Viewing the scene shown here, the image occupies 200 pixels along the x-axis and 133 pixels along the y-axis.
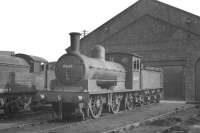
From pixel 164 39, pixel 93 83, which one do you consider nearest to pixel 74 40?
pixel 93 83

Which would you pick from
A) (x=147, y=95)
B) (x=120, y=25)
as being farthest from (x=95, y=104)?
(x=120, y=25)

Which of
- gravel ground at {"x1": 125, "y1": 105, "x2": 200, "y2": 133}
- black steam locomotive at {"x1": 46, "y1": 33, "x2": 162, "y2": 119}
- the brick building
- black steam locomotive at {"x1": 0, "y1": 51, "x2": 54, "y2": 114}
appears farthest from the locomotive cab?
the brick building

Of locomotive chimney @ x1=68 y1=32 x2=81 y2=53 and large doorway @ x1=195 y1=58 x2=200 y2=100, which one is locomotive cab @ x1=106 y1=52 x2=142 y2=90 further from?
large doorway @ x1=195 y1=58 x2=200 y2=100

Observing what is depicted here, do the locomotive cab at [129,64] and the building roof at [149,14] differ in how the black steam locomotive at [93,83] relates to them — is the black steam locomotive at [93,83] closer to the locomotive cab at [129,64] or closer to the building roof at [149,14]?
the locomotive cab at [129,64]

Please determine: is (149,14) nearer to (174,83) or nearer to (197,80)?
(174,83)

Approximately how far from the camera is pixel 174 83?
83.0 feet

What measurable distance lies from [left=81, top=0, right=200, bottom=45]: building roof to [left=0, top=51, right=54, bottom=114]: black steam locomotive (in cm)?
1170

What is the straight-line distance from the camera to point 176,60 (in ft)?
81.5

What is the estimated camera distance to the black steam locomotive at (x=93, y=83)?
1196 cm

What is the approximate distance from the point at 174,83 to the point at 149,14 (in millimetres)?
6548

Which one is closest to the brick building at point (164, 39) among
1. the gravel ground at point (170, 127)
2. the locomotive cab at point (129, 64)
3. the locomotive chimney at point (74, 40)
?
the locomotive cab at point (129, 64)

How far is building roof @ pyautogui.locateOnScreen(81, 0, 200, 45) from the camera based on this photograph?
24520 mm

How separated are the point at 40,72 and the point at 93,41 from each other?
1223 centimetres

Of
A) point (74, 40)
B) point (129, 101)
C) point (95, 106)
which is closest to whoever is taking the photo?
point (74, 40)
